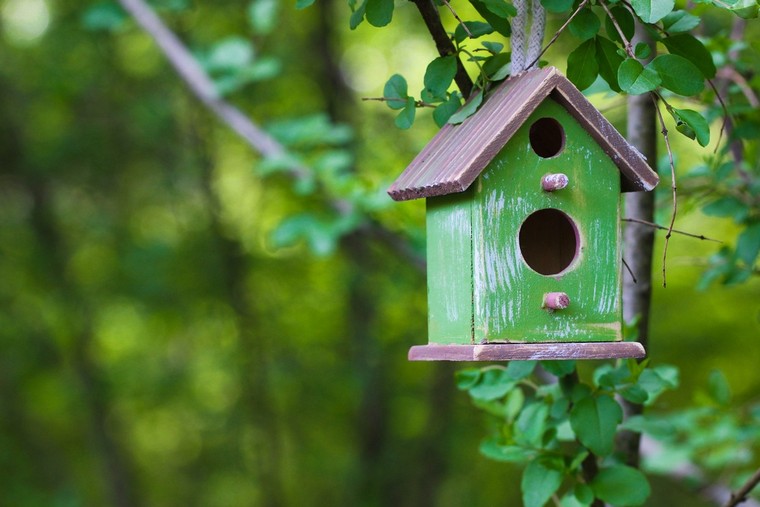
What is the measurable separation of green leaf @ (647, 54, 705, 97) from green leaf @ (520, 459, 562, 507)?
72 centimetres

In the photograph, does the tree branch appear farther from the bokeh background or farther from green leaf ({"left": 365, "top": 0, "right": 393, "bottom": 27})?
the bokeh background

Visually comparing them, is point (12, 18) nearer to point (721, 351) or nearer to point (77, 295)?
point (77, 295)

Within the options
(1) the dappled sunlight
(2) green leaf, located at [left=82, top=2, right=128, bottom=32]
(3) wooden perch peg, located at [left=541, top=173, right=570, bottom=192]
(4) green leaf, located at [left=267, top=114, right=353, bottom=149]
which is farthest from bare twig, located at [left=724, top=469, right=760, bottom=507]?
(1) the dappled sunlight

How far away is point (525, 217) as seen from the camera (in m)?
1.52

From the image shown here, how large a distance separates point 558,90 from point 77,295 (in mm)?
5096

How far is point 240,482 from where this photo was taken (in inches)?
291

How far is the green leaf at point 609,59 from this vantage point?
140 cm

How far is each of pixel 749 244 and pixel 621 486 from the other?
27.6 inches

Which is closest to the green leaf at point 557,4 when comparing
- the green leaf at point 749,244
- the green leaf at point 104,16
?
the green leaf at point 749,244

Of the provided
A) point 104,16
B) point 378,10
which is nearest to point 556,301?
point 378,10

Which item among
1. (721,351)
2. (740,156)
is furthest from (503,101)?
(721,351)

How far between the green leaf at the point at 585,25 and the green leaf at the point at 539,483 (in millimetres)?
769

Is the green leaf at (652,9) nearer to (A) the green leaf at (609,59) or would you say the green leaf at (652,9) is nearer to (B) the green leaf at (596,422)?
(A) the green leaf at (609,59)

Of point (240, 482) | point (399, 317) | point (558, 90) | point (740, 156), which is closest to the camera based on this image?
point (558, 90)
